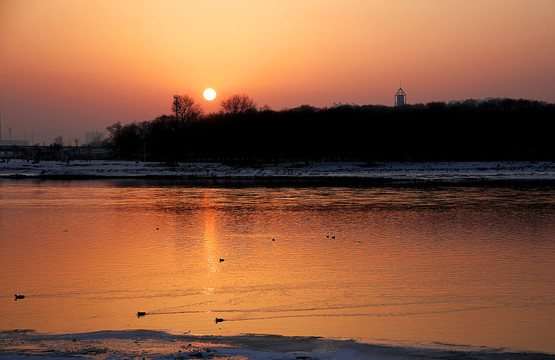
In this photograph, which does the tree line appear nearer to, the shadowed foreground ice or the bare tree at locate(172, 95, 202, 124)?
the bare tree at locate(172, 95, 202, 124)

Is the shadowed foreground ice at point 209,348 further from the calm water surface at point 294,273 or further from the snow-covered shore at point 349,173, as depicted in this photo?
the snow-covered shore at point 349,173

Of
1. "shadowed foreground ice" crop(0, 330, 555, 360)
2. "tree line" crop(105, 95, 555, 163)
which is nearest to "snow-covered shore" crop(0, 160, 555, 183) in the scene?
"tree line" crop(105, 95, 555, 163)

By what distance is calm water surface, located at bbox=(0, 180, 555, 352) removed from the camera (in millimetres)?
11992

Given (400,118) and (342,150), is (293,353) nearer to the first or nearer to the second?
(342,150)

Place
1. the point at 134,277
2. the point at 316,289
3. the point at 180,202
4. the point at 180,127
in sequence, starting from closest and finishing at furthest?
1. the point at 316,289
2. the point at 134,277
3. the point at 180,202
4. the point at 180,127

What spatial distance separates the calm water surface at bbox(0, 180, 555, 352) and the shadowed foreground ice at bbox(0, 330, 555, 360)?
Result: 0.57 meters

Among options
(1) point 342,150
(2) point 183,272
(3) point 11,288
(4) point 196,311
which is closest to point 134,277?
(2) point 183,272

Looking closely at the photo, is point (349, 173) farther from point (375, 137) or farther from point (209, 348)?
point (209, 348)

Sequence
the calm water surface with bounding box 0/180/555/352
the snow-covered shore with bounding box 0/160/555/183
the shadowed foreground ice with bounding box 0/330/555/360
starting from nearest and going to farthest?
the shadowed foreground ice with bounding box 0/330/555/360 → the calm water surface with bounding box 0/180/555/352 → the snow-covered shore with bounding box 0/160/555/183

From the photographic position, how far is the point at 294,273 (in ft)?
54.6

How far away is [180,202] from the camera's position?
3912cm

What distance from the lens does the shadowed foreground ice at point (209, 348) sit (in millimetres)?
9727

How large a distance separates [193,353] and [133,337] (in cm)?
166

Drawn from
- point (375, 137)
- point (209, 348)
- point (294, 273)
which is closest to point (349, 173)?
point (375, 137)
